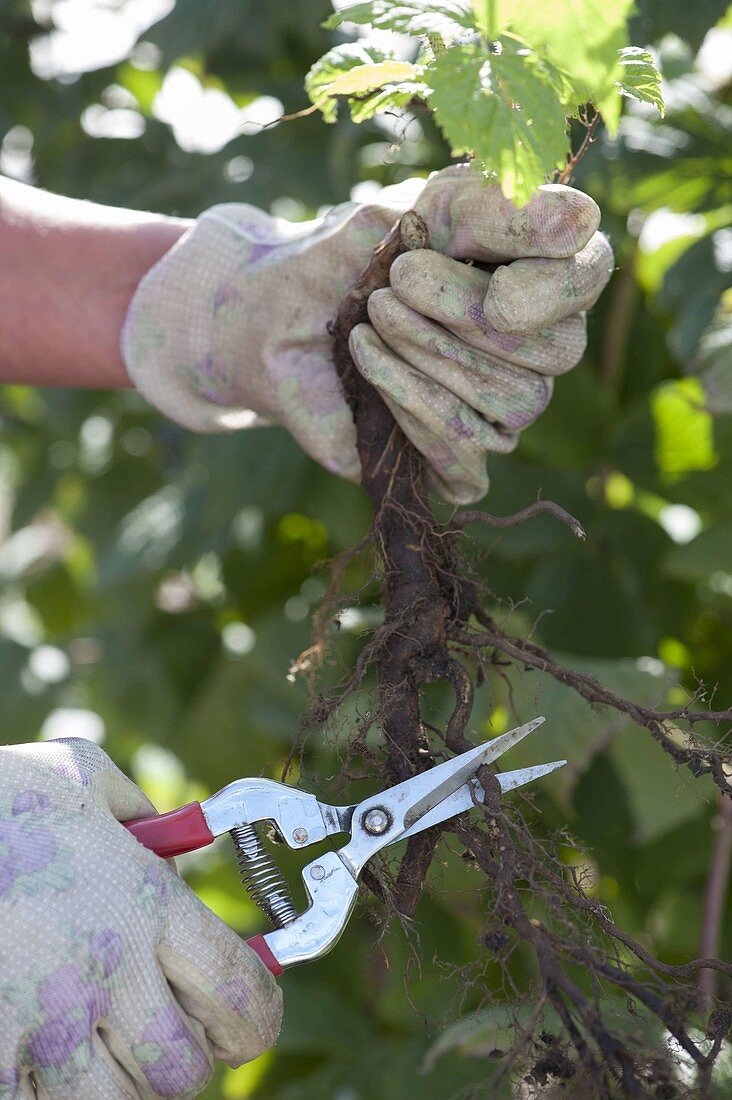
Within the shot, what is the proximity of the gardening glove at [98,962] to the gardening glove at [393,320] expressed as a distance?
0.49 metres

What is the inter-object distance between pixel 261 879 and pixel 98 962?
0.17 m

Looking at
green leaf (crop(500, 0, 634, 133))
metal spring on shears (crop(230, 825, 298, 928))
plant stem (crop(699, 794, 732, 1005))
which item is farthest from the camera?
plant stem (crop(699, 794, 732, 1005))

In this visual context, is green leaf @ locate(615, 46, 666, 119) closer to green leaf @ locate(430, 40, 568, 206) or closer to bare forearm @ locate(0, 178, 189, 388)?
green leaf @ locate(430, 40, 568, 206)

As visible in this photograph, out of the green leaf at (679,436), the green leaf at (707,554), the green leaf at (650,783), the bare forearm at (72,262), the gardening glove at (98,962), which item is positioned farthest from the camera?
the green leaf at (679,436)

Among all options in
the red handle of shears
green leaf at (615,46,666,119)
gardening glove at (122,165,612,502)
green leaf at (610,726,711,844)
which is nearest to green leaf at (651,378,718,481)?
green leaf at (610,726,711,844)

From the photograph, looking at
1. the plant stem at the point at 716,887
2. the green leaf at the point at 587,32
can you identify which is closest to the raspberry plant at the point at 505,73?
the green leaf at the point at 587,32

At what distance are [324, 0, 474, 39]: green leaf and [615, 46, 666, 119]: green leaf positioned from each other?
0.15 m

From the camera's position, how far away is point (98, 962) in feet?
2.92

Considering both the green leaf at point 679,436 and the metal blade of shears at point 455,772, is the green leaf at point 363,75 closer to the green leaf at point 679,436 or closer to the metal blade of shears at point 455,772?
the metal blade of shears at point 455,772

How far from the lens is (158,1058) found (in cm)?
91

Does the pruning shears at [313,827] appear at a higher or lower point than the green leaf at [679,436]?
higher

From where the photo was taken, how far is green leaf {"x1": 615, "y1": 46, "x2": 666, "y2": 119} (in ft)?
3.10

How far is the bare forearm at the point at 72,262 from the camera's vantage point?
50.9 inches

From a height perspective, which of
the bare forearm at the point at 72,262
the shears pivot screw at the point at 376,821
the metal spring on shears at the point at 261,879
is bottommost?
the metal spring on shears at the point at 261,879
